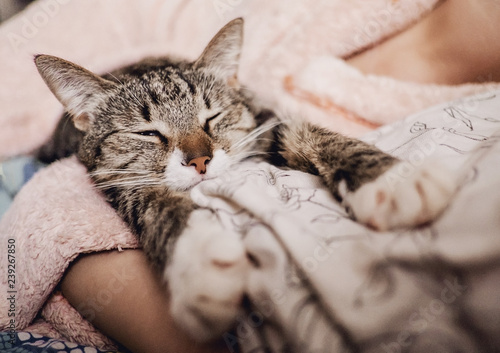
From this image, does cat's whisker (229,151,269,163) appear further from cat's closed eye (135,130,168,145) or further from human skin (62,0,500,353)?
human skin (62,0,500,353)

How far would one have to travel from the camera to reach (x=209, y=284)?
0.44 metres

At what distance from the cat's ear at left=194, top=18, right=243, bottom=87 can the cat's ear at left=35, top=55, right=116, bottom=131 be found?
0.28 meters

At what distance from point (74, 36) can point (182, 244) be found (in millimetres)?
1074

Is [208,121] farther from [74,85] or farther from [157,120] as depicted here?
[74,85]

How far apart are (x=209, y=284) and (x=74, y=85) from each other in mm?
669

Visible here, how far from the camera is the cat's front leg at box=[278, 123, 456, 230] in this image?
0.46 m

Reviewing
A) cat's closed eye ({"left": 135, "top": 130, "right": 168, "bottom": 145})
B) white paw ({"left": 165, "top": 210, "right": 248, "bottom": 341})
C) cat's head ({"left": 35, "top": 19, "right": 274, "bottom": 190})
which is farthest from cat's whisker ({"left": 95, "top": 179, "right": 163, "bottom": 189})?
white paw ({"left": 165, "top": 210, "right": 248, "bottom": 341})

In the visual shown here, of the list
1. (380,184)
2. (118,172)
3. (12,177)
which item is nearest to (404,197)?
(380,184)

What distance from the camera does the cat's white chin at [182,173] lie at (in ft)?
2.34

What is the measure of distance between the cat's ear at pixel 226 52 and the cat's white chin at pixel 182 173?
33 cm

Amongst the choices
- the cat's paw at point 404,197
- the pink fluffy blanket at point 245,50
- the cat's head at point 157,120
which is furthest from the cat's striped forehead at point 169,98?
the cat's paw at point 404,197

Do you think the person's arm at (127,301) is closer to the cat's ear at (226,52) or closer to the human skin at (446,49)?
the cat's ear at (226,52)

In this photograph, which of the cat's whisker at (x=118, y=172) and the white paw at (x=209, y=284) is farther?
the cat's whisker at (x=118, y=172)

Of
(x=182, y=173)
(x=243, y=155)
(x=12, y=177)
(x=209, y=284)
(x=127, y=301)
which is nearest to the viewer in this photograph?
(x=209, y=284)
